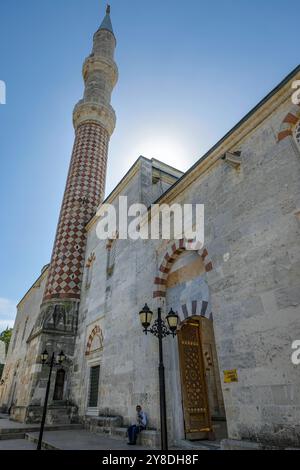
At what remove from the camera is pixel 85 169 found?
45.6 ft

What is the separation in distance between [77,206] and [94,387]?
756cm

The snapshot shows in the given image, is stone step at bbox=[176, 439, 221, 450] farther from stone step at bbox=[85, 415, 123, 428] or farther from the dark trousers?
stone step at bbox=[85, 415, 123, 428]

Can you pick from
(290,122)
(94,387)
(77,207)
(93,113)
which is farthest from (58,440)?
(93,113)

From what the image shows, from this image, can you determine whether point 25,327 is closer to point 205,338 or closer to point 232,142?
Result: point 205,338

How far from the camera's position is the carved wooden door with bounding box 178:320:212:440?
582 cm

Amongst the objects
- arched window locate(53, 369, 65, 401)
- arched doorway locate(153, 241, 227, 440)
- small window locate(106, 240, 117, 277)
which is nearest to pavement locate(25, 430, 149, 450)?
arched doorway locate(153, 241, 227, 440)

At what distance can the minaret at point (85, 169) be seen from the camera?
38.7 ft

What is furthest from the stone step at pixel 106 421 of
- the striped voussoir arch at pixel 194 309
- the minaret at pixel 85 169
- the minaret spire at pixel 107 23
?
the minaret spire at pixel 107 23

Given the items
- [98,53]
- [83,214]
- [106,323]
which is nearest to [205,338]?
[106,323]

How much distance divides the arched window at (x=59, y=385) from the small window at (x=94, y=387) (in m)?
1.44

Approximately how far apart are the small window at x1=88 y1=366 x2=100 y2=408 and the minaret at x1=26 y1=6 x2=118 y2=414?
1381 mm
